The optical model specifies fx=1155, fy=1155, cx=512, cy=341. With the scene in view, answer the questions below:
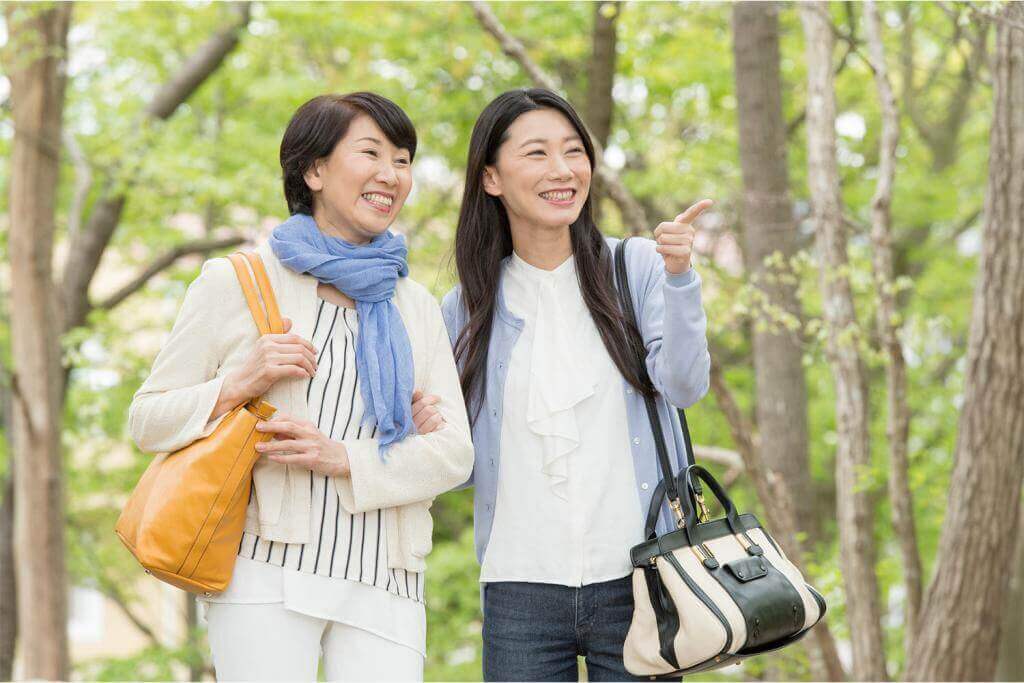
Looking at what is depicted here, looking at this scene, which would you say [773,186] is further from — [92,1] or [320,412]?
[92,1]

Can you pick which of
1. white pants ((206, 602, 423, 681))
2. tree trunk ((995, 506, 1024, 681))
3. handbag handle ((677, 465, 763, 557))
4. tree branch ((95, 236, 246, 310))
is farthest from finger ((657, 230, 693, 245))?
tree trunk ((995, 506, 1024, 681))

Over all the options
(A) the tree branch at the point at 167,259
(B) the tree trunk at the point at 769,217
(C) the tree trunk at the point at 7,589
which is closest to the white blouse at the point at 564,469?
(B) the tree trunk at the point at 769,217

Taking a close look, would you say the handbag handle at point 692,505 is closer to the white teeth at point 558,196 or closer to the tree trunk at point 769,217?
the white teeth at point 558,196

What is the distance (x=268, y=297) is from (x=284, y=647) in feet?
2.41

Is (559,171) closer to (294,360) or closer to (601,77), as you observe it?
(294,360)

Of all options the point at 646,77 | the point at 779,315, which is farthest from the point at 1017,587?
the point at 779,315

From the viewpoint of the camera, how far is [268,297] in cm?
249

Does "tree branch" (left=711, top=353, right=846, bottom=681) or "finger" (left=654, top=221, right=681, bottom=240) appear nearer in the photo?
"finger" (left=654, top=221, right=681, bottom=240)

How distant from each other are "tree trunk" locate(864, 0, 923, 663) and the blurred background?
0.05ft

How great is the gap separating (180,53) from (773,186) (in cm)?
698

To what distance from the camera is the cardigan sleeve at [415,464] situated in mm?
2438

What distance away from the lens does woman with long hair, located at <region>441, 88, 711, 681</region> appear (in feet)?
8.68

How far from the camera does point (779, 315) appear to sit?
4.98m

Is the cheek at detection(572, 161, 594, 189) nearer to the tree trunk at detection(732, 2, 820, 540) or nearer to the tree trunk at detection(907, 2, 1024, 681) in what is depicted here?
the tree trunk at detection(907, 2, 1024, 681)
